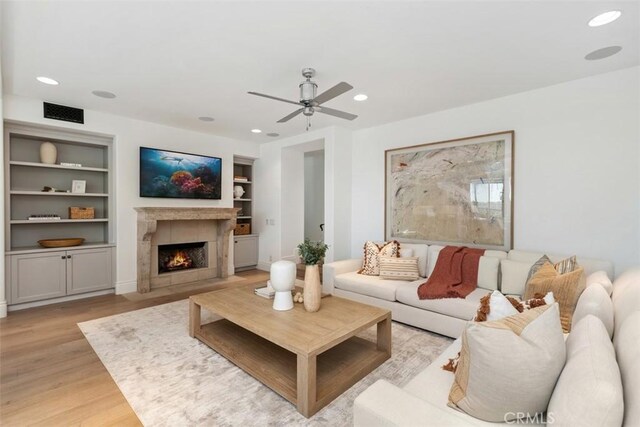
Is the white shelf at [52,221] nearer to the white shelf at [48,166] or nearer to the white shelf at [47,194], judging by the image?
the white shelf at [47,194]

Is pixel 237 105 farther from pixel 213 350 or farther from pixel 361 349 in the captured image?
pixel 361 349

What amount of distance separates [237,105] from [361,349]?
3170mm

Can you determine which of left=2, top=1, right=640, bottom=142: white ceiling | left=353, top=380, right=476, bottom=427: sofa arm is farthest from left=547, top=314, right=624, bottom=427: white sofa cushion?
left=2, top=1, right=640, bottom=142: white ceiling

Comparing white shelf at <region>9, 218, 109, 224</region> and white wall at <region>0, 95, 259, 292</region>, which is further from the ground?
white wall at <region>0, 95, 259, 292</region>

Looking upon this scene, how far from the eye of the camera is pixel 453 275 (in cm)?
327

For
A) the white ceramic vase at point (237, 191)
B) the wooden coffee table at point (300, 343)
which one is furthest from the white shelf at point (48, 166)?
the wooden coffee table at point (300, 343)

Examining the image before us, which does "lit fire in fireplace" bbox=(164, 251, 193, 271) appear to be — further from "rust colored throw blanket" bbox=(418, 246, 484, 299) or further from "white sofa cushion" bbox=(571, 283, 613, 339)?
"white sofa cushion" bbox=(571, 283, 613, 339)

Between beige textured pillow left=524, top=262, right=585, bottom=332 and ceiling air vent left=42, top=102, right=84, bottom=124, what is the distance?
549 centimetres

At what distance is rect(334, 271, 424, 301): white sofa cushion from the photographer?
3359 mm

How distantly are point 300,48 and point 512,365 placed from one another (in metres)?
2.49

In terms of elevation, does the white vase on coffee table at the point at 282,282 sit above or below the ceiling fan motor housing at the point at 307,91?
below

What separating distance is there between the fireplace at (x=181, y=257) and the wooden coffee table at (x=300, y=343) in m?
2.52

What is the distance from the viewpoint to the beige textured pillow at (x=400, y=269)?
3578mm

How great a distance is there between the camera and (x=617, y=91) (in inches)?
113
